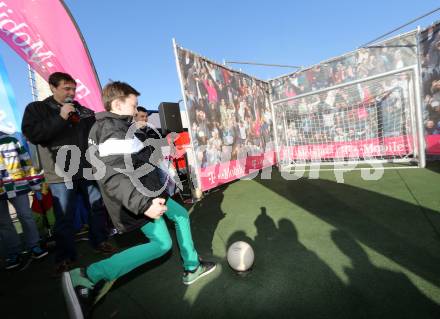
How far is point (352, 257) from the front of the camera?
90.0 inches

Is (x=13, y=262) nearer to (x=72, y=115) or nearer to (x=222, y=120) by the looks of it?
(x=72, y=115)

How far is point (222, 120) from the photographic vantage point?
19.7 feet

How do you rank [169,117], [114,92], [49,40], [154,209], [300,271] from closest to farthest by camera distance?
[154,209], [114,92], [300,271], [49,40], [169,117]

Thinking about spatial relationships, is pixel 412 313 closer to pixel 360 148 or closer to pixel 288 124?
pixel 360 148

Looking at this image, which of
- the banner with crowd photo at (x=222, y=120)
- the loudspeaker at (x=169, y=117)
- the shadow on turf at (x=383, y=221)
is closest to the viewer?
the shadow on turf at (x=383, y=221)

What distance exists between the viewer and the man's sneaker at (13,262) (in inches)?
122

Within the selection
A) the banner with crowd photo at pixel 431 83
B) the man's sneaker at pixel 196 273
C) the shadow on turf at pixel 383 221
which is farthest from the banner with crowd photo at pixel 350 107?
the man's sneaker at pixel 196 273

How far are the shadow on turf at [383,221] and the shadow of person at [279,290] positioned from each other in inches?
27.1

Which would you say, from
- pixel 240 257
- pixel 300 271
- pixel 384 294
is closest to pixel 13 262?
pixel 240 257

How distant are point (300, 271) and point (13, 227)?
3.54 meters

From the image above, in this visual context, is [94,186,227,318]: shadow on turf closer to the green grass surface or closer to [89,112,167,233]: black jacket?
the green grass surface

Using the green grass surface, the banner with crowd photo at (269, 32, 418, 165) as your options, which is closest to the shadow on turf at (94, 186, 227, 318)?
the green grass surface

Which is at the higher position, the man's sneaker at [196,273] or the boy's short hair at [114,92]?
the boy's short hair at [114,92]

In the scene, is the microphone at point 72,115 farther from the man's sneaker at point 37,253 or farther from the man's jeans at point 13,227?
the man's sneaker at point 37,253
